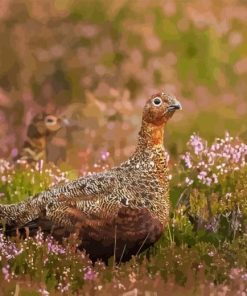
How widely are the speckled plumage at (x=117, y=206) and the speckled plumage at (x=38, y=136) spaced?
146 inches

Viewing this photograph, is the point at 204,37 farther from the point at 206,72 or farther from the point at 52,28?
the point at 52,28

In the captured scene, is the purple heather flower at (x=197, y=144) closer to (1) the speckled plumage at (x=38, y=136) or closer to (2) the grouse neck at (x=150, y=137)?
(2) the grouse neck at (x=150, y=137)

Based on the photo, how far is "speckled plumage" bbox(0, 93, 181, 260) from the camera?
289 inches

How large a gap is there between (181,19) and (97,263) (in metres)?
9.29

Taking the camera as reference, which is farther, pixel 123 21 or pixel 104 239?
pixel 123 21

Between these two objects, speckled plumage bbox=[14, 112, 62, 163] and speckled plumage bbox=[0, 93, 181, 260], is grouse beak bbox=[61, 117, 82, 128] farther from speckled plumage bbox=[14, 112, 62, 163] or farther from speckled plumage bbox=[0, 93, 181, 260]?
speckled plumage bbox=[0, 93, 181, 260]

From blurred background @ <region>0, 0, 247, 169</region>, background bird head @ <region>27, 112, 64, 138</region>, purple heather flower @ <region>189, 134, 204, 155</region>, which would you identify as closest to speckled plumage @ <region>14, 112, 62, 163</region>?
background bird head @ <region>27, 112, 64, 138</region>

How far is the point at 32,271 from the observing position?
279 inches

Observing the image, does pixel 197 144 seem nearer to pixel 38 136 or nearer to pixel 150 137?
pixel 150 137

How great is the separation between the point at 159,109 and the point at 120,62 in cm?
781

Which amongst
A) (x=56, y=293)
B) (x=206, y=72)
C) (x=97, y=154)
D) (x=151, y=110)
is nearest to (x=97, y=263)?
(x=56, y=293)

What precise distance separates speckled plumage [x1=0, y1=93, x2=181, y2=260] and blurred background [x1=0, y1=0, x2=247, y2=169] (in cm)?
596

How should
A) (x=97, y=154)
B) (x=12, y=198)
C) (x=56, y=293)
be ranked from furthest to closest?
(x=97, y=154) < (x=12, y=198) < (x=56, y=293)

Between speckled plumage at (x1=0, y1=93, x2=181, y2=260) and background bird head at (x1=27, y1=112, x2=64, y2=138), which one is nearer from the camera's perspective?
speckled plumage at (x1=0, y1=93, x2=181, y2=260)
